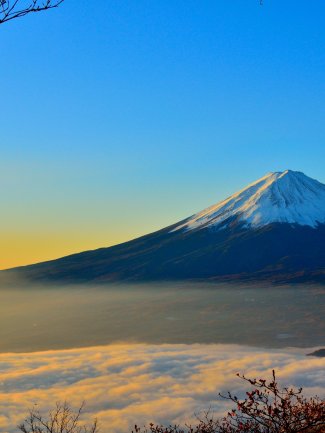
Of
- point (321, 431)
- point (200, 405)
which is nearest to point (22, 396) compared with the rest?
point (200, 405)

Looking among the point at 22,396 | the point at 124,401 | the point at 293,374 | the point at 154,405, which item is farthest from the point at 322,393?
the point at 22,396

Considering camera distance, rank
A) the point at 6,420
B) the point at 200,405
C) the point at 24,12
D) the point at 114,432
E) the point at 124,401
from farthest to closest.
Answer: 1. the point at 124,401
2. the point at 200,405
3. the point at 6,420
4. the point at 114,432
5. the point at 24,12

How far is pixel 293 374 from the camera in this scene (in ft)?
621

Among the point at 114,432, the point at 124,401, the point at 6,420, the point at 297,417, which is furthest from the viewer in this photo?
the point at 124,401

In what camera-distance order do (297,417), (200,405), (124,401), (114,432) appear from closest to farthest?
1. (297,417)
2. (114,432)
3. (200,405)
4. (124,401)

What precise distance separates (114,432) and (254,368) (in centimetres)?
6281

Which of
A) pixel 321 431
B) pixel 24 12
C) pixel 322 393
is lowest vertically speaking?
pixel 322 393

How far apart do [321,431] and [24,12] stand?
9123mm

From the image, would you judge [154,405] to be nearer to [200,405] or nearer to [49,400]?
[200,405]

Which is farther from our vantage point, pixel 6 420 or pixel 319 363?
pixel 319 363

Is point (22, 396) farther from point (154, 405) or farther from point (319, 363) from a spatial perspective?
point (319, 363)

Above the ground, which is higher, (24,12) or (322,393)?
(24,12)

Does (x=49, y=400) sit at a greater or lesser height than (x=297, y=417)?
lesser

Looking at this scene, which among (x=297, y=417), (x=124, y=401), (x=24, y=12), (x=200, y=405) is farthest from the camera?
(x=124, y=401)
